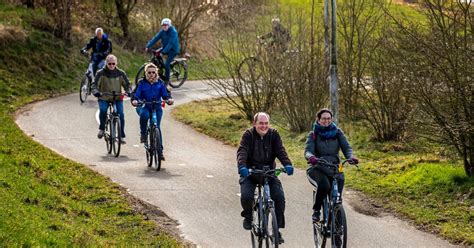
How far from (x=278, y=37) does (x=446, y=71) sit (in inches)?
288

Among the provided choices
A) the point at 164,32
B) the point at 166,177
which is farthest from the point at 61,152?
the point at 164,32

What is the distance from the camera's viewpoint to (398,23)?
576 inches

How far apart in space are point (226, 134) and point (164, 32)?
193 inches

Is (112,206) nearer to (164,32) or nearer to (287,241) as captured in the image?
(287,241)

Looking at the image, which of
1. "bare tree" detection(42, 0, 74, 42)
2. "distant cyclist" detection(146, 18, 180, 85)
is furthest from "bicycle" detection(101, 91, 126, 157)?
"bare tree" detection(42, 0, 74, 42)

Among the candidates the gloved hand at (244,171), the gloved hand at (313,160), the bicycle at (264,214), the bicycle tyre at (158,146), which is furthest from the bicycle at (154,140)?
the gloved hand at (244,171)

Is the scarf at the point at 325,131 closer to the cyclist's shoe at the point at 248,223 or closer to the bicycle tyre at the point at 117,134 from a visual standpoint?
the cyclist's shoe at the point at 248,223

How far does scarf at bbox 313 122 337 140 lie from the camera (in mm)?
10734

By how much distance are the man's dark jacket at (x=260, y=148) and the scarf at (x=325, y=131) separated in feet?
1.80

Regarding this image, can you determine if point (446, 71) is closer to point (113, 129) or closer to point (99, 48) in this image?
point (113, 129)

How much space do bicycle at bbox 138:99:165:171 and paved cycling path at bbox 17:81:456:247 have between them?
235 mm

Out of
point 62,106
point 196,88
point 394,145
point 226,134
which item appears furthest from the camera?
point 196,88

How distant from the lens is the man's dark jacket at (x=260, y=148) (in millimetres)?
10430

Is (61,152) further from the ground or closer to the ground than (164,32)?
closer to the ground
